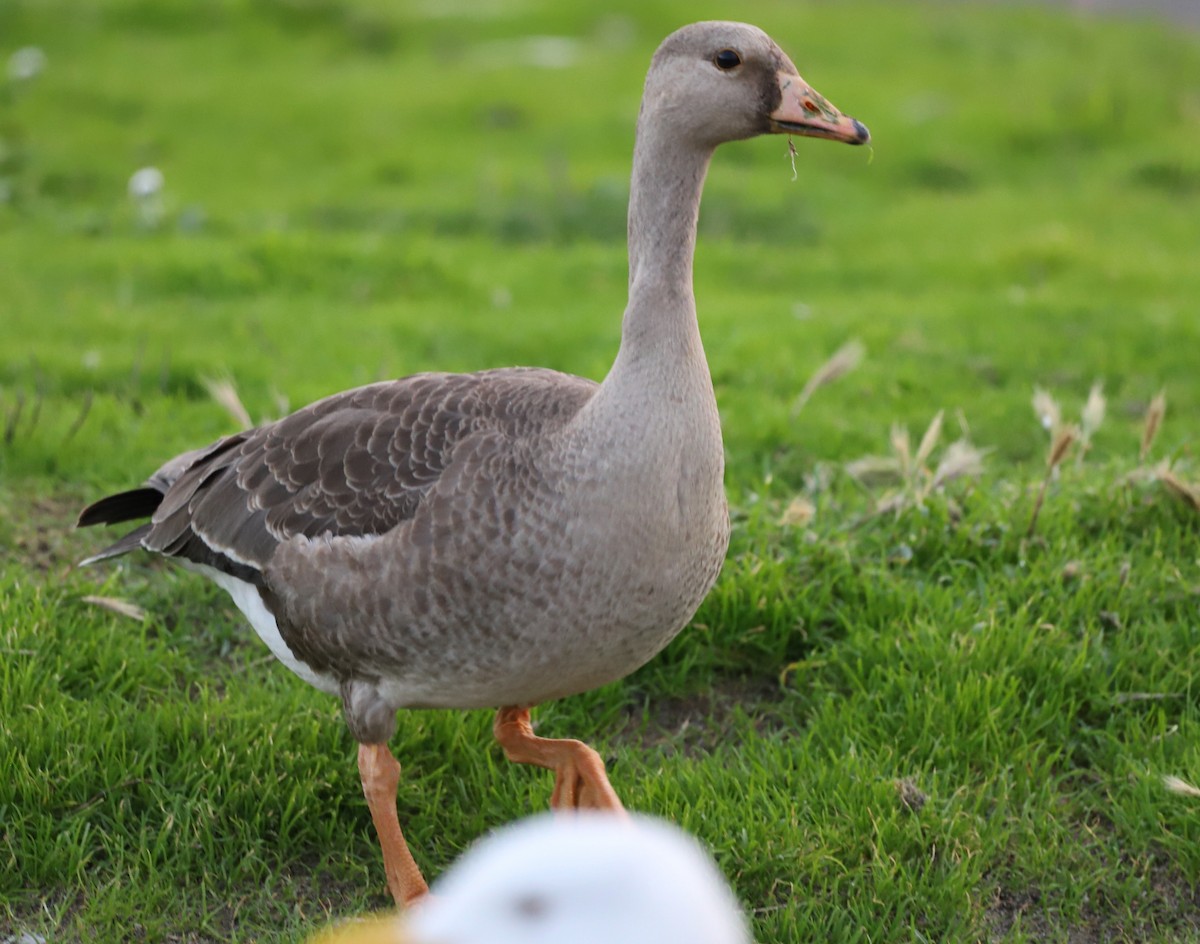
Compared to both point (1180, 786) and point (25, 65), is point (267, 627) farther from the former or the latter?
point (25, 65)

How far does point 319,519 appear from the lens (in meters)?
3.83

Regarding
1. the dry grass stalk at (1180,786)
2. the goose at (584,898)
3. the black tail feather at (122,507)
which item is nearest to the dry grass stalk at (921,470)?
the dry grass stalk at (1180,786)

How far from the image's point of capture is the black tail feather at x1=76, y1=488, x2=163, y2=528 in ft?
14.8

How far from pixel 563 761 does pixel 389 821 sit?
0.51 metres

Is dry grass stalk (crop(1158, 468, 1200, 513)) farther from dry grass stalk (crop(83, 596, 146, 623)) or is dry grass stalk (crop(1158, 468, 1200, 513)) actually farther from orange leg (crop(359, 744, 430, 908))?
dry grass stalk (crop(83, 596, 146, 623))

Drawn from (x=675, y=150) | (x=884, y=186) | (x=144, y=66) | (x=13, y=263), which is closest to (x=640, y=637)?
(x=675, y=150)

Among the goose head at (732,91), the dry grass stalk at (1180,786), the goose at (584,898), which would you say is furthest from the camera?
the dry grass stalk at (1180,786)

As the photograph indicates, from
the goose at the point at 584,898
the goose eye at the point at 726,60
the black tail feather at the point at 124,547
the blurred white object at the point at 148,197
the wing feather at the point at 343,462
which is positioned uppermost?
the goose eye at the point at 726,60

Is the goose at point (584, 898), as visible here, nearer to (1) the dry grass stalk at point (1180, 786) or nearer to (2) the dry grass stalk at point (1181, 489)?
(1) the dry grass stalk at point (1180, 786)

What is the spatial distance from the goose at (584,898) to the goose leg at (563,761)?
2016 mm

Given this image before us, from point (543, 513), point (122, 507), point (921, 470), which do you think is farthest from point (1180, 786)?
point (122, 507)

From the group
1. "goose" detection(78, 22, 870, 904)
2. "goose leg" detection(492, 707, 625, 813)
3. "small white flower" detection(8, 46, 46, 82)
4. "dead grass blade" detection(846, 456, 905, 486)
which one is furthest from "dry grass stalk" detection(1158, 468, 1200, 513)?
"small white flower" detection(8, 46, 46, 82)

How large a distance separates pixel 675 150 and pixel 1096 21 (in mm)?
14717

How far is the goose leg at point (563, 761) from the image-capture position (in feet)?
12.4
